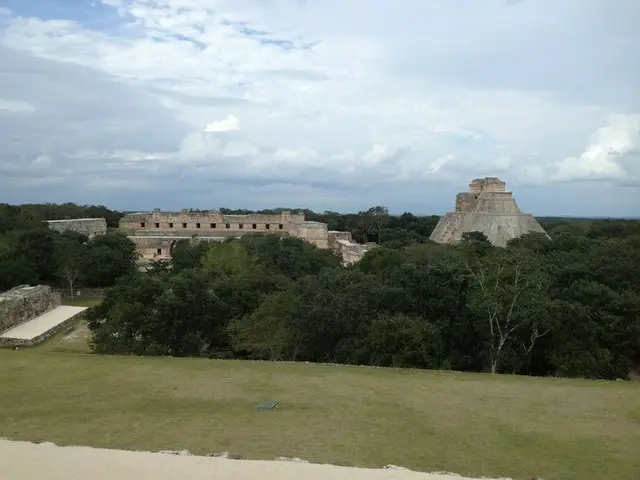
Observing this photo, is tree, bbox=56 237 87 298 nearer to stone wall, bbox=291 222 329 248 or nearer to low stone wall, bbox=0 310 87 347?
low stone wall, bbox=0 310 87 347

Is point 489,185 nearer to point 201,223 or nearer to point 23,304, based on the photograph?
point 201,223

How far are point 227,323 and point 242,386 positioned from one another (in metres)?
4.84

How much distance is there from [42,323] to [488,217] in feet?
57.9

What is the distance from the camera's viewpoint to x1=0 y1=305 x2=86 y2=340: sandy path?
12991mm

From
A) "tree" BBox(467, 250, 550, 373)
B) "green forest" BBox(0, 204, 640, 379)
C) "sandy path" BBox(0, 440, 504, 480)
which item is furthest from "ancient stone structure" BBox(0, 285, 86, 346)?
"tree" BBox(467, 250, 550, 373)

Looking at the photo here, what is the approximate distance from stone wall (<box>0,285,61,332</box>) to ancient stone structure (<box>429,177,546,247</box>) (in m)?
16.8

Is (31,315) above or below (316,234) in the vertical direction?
below

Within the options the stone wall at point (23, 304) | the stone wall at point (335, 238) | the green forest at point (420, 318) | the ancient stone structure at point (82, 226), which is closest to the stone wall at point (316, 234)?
the stone wall at point (335, 238)

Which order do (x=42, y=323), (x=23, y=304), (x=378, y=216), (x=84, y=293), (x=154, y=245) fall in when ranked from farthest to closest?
(x=378, y=216)
(x=154, y=245)
(x=84, y=293)
(x=23, y=304)
(x=42, y=323)

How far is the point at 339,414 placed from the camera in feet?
18.7

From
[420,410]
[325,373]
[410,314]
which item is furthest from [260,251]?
[420,410]

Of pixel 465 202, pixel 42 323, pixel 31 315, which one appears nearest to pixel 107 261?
pixel 31 315

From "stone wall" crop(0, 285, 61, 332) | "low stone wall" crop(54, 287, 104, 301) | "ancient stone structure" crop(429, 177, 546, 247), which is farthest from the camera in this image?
"ancient stone structure" crop(429, 177, 546, 247)

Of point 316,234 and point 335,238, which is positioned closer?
point 316,234
